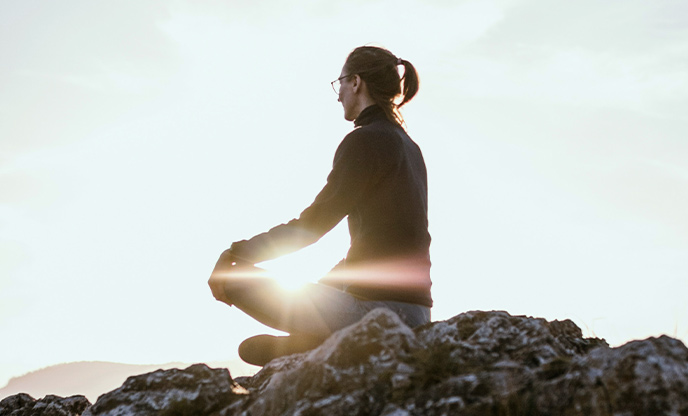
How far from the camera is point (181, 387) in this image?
5.94 meters

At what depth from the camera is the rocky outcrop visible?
Result: 4.10 metres

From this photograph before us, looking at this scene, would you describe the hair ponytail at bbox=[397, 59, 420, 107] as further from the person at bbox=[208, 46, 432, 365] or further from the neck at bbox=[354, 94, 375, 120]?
the person at bbox=[208, 46, 432, 365]

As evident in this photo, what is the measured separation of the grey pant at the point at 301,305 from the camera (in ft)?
20.3

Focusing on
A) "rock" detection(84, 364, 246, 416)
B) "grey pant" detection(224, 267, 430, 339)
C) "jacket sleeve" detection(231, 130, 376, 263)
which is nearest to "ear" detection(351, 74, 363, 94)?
"jacket sleeve" detection(231, 130, 376, 263)

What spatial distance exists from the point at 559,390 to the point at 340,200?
9.42ft

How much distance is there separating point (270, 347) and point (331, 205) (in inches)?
66.4

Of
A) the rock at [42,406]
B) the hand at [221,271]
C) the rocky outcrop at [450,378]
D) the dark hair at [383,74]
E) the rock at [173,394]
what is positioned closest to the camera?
the rocky outcrop at [450,378]

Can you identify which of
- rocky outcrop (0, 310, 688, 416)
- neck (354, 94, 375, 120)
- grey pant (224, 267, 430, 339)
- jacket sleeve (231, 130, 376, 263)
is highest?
neck (354, 94, 375, 120)

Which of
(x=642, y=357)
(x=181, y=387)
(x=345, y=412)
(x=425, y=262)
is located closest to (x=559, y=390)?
(x=642, y=357)

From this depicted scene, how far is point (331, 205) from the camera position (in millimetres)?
6426

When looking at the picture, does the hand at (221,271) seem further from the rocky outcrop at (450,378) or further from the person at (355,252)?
the rocky outcrop at (450,378)

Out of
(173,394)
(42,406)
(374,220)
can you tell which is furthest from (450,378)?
(42,406)

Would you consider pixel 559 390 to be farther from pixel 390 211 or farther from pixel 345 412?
pixel 390 211

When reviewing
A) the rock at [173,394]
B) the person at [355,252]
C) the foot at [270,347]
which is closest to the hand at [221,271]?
the person at [355,252]
